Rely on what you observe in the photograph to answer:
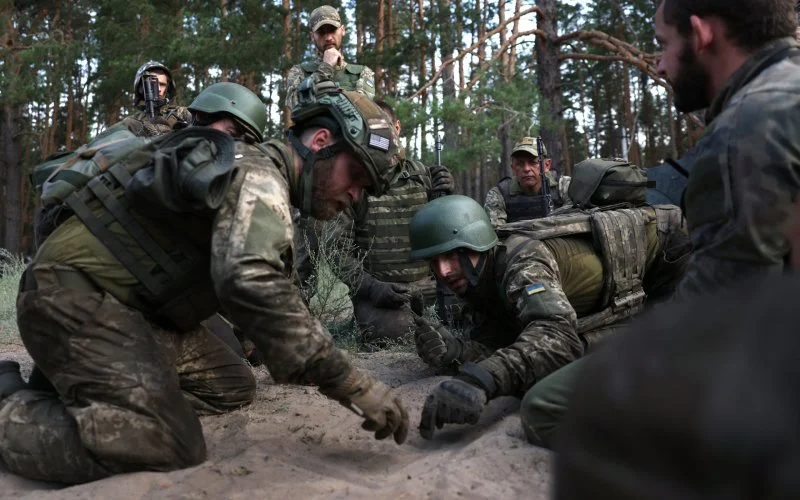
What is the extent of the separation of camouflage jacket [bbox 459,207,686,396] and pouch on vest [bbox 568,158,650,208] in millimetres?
263

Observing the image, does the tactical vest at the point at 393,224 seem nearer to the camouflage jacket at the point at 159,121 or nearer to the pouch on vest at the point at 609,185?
the camouflage jacket at the point at 159,121

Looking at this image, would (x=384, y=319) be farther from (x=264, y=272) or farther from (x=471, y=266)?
(x=264, y=272)

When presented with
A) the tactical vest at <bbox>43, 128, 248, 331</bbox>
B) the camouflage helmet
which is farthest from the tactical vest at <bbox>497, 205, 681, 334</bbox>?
the camouflage helmet

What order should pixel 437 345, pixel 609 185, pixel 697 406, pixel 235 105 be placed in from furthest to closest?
pixel 235 105 < pixel 609 185 < pixel 437 345 < pixel 697 406

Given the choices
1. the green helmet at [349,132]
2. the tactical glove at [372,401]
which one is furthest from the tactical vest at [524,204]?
the tactical glove at [372,401]

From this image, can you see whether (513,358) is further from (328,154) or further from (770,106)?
(770,106)

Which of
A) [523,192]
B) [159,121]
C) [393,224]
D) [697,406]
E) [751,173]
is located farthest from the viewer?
[523,192]

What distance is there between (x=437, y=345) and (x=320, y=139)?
180 cm

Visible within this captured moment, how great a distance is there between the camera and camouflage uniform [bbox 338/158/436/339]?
7.00 meters

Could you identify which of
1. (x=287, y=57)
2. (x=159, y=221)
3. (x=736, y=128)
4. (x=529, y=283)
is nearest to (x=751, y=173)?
(x=736, y=128)

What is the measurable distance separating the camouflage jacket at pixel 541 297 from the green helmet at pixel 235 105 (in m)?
2.16

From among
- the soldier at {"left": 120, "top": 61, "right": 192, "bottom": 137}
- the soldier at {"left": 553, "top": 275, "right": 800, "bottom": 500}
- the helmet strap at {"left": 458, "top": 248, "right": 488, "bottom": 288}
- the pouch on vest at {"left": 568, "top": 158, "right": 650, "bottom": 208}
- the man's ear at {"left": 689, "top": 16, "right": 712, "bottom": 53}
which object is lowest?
the helmet strap at {"left": 458, "top": 248, "right": 488, "bottom": 288}

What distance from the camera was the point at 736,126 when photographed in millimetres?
2357

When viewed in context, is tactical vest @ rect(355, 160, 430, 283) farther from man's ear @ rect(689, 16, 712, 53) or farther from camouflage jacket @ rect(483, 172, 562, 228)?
man's ear @ rect(689, 16, 712, 53)
